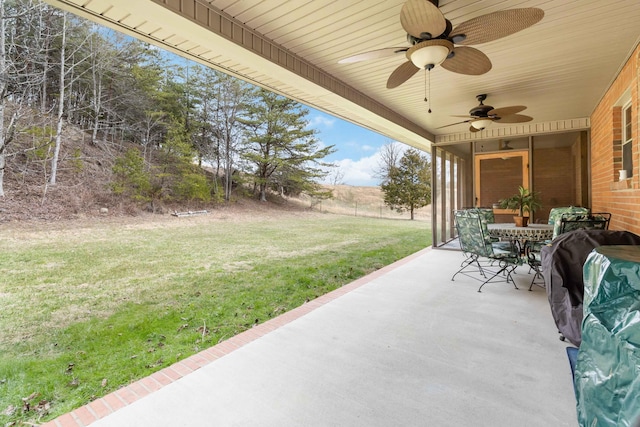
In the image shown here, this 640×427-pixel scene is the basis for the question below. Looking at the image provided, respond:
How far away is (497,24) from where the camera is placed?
71.1 inches

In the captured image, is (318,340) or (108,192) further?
(108,192)

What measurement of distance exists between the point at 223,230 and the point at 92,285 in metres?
4.84

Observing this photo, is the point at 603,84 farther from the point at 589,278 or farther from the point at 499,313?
the point at 589,278

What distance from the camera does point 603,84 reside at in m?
3.63

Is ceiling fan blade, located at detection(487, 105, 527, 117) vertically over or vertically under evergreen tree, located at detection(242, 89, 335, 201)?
under

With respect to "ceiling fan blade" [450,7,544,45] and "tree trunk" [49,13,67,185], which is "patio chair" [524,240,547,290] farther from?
"tree trunk" [49,13,67,185]

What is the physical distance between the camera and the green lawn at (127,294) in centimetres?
207

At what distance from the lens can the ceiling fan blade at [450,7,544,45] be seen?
1680mm

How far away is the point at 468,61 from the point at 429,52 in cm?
46

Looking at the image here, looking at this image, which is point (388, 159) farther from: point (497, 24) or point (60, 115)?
point (497, 24)

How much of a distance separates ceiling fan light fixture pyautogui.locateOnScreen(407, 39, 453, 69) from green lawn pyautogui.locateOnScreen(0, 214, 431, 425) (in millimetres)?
2655

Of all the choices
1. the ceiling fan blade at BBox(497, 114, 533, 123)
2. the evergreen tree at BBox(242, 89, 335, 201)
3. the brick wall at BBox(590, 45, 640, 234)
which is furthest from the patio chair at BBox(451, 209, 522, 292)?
the evergreen tree at BBox(242, 89, 335, 201)

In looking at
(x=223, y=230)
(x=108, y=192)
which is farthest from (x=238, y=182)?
(x=108, y=192)

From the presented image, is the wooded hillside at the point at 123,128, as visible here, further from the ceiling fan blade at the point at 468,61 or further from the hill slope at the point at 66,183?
the ceiling fan blade at the point at 468,61
